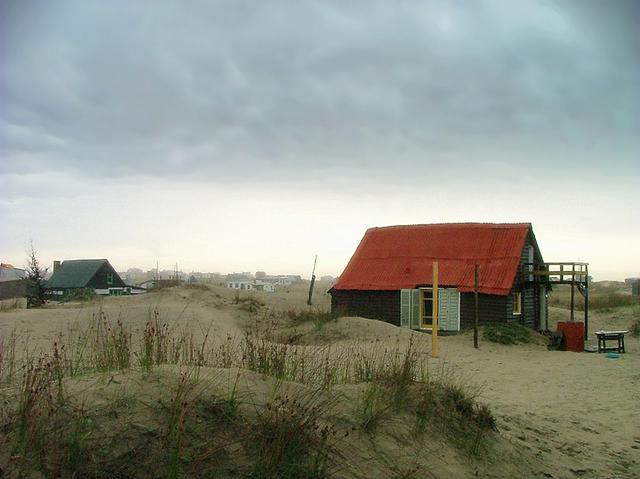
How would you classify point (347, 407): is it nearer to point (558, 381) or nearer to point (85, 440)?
point (85, 440)

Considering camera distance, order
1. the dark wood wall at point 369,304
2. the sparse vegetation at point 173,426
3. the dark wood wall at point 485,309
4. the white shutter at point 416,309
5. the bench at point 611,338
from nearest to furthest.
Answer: the sparse vegetation at point 173,426
the bench at point 611,338
the dark wood wall at point 485,309
the white shutter at point 416,309
the dark wood wall at point 369,304

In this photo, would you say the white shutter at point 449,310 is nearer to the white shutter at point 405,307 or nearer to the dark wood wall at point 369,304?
the white shutter at point 405,307

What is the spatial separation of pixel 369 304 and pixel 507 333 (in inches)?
279

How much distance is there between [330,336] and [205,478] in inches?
687

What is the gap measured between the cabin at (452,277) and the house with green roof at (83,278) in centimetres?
2915

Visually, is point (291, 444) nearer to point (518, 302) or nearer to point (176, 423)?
point (176, 423)

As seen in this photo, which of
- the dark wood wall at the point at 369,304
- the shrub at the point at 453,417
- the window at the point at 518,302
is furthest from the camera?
the dark wood wall at the point at 369,304

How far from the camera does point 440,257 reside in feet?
90.5

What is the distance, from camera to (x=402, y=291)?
26625 millimetres

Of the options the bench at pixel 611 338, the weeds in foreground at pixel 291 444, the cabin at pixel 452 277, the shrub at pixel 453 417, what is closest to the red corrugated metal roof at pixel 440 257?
the cabin at pixel 452 277

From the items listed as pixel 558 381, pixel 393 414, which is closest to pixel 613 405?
pixel 558 381

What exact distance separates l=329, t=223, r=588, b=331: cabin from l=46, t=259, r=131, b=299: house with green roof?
2915cm

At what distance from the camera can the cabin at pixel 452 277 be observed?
82.0ft

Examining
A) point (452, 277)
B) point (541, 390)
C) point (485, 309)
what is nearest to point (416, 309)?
point (452, 277)
